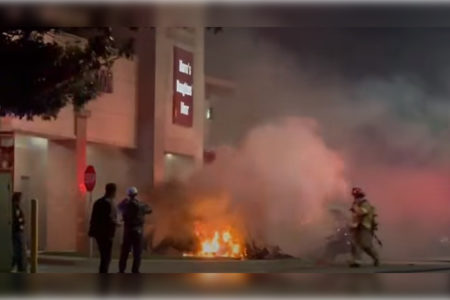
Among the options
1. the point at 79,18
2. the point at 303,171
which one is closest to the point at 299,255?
the point at 303,171

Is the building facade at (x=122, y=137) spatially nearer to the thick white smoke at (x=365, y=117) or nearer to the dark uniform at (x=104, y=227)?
the dark uniform at (x=104, y=227)

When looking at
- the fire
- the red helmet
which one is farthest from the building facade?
the red helmet

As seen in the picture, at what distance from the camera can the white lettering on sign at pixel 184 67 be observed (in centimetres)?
1216

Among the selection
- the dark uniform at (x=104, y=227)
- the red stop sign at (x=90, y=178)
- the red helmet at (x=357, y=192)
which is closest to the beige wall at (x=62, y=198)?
the red stop sign at (x=90, y=178)

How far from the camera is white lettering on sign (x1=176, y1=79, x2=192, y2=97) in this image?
1215 cm

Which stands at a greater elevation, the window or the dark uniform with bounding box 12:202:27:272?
the window

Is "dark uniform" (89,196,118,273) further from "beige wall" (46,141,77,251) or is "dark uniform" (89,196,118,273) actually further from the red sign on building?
the red sign on building

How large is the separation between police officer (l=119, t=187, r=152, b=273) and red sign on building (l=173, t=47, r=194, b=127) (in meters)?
1.28

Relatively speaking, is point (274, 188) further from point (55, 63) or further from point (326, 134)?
point (55, 63)

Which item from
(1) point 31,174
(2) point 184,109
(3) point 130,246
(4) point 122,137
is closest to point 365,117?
(2) point 184,109

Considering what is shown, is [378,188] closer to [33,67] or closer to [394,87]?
[394,87]

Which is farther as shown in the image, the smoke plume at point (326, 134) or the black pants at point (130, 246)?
the smoke plume at point (326, 134)

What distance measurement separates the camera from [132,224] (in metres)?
12.0

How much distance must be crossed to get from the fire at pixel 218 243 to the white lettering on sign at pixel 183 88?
6.40 ft
